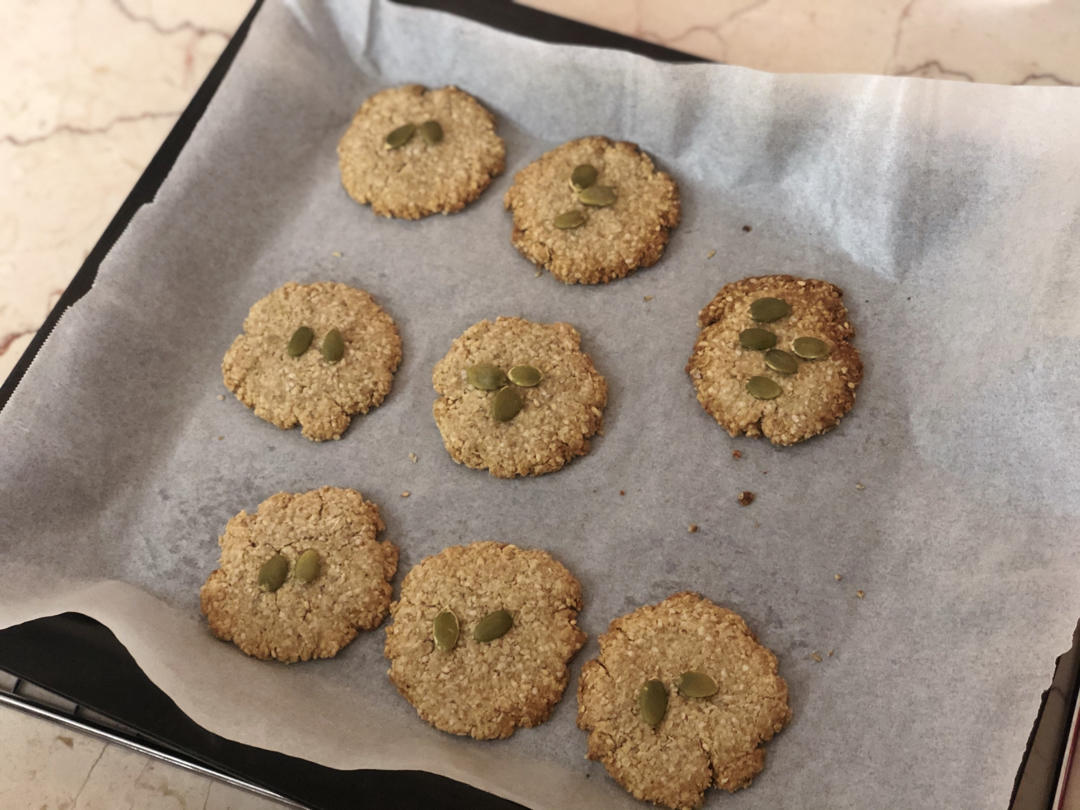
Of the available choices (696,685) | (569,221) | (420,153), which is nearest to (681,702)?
(696,685)

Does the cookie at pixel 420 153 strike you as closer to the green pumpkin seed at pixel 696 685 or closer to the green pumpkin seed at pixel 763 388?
the green pumpkin seed at pixel 763 388

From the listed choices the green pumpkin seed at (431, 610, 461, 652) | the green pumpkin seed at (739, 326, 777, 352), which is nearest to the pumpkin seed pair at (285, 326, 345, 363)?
the green pumpkin seed at (431, 610, 461, 652)

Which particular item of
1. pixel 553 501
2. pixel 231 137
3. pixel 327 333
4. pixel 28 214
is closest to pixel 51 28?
pixel 28 214

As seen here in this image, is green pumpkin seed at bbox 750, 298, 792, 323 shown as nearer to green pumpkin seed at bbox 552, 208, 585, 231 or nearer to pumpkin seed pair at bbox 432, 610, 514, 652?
green pumpkin seed at bbox 552, 208, 585, 231

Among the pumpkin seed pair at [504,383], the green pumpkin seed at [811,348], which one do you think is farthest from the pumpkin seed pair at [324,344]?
the green pumpkin seed at [811,348]

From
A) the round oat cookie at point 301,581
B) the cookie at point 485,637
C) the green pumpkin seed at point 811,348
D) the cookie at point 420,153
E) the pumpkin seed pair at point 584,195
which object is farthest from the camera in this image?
the cookie at point 420,153

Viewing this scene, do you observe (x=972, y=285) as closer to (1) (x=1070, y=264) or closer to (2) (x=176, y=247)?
(1) (x=1070, y=264)
